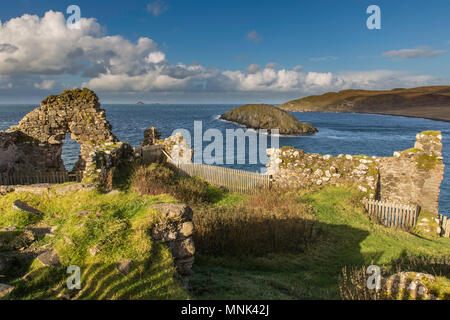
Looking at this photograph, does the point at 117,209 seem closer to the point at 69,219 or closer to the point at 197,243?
the point at 69,219

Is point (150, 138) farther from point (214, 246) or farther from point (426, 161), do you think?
point (426, 161)

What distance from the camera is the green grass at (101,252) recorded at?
4168 millimetres

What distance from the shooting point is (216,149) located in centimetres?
4538

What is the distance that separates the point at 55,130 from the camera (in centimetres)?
1548

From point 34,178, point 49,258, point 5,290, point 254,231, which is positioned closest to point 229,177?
point 254,231

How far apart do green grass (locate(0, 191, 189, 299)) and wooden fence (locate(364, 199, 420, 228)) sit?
9499mm

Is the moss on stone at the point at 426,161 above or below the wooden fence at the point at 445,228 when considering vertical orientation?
above

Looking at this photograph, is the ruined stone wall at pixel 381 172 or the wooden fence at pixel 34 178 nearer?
the ruined stone wall at pixel 381 172

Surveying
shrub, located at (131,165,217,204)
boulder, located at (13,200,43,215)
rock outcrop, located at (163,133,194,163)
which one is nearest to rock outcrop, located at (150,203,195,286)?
boulder, located at (13,200,43,215)

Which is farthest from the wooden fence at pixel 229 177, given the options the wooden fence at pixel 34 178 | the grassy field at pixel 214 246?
the wooden fence at pixel 34 178

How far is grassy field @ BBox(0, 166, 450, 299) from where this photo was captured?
173 inches

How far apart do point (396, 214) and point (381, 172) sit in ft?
8.88

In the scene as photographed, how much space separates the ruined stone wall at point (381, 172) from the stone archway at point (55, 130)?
982cm

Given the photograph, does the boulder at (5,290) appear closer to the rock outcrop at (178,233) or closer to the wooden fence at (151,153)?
the rock outcrop at (178,233)
